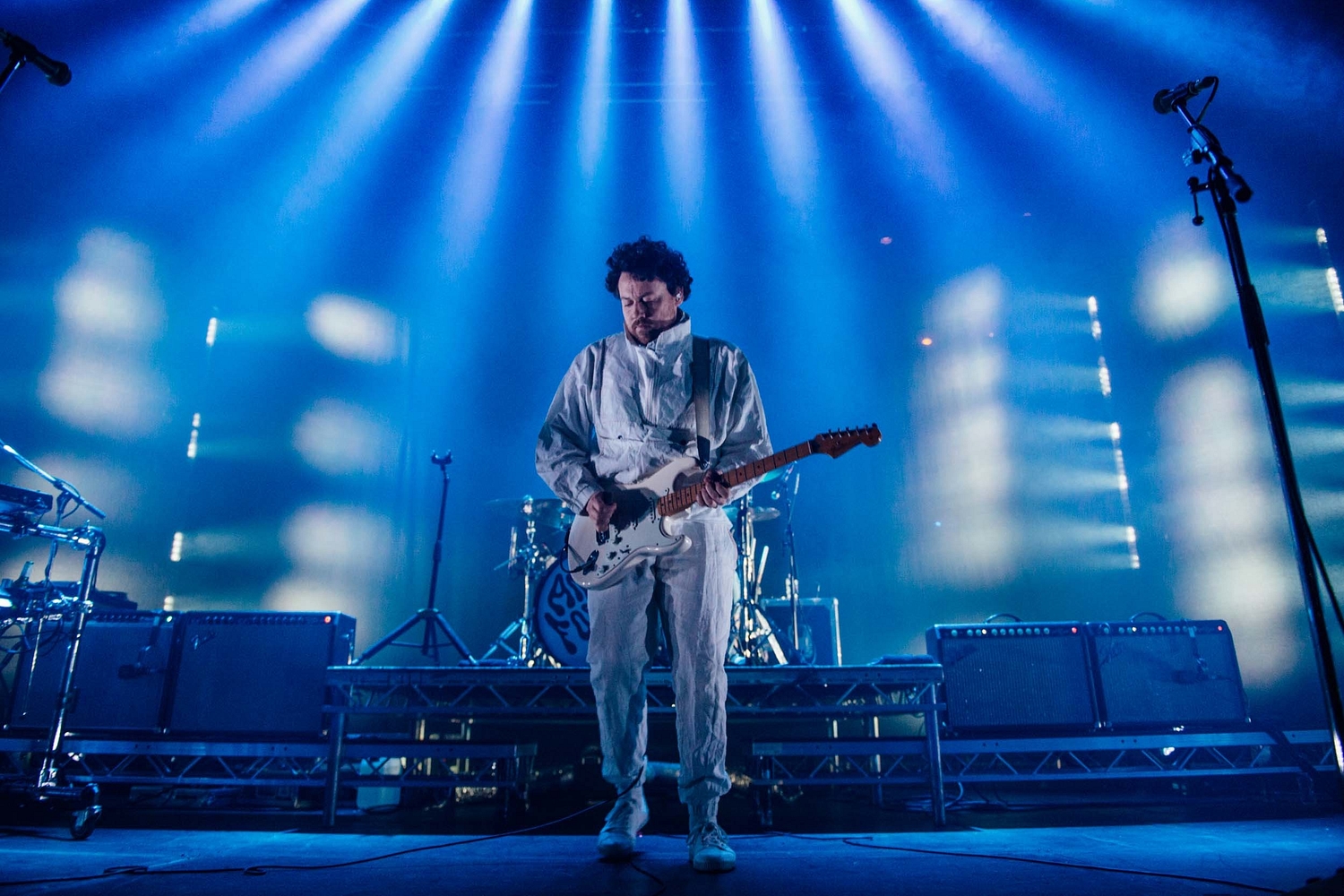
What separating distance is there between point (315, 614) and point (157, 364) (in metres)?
3.37

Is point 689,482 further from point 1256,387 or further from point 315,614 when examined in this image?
point 1256,387

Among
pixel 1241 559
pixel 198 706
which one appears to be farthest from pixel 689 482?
pixel 1241 559

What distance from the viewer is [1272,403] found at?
2025mm

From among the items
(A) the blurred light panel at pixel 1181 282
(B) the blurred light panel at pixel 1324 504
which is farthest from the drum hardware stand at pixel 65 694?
(A) the blurred light panel at pixel 1181 282

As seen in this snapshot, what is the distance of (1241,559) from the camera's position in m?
4.85

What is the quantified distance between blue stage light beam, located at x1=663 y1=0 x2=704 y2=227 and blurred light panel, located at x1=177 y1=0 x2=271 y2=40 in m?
3.45

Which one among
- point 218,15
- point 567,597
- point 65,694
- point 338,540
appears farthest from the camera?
point 338,540

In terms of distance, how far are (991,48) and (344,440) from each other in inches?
259

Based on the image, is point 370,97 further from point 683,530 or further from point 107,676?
point 683,530

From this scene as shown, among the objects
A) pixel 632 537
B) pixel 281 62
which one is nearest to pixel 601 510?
pixel 632 537

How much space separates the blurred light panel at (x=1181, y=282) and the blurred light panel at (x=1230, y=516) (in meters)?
0.37

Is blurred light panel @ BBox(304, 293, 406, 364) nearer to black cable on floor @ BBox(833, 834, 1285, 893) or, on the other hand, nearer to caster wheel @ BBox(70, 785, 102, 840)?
caster wheel @ BBox(70, 785, 102, 840)

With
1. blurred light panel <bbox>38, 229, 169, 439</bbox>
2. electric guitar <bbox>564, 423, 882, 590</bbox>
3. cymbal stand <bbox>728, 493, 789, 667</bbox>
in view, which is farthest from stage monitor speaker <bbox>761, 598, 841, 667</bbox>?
blurred light panel <bbox>38, 229, 169, 439</bbox>

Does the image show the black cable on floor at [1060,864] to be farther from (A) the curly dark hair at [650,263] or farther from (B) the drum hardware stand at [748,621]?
(A) the curly dark hair at [650,263]
